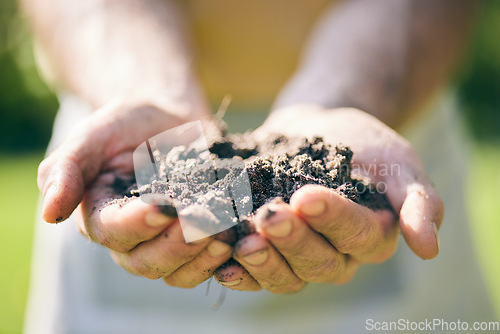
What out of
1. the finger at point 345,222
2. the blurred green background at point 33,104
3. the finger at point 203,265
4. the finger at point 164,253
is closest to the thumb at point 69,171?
the finger at point 164,253

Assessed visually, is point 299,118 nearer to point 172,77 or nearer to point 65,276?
point 172,77

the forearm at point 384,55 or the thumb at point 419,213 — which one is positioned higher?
the forearm at point 384,55

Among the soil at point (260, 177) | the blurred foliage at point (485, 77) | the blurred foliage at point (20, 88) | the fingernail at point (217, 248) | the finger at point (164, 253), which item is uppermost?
the blurred foliage at point (20, 88)

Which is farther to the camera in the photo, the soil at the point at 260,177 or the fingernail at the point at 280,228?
the soil at the point at 260,177

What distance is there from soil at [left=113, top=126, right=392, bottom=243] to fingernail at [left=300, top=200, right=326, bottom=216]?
6.4 inches

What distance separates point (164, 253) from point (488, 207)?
168 inches

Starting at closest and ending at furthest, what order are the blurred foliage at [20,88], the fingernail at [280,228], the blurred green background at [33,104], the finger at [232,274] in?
the fingernail at [280,228]
the finger at [232,274]
the blurred green background at [33,104]
the blurred foliage at [20,88]

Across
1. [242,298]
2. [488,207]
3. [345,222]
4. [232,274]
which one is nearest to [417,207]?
[345,222]

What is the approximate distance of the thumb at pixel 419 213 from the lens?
1.16 m

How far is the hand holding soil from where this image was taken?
1.03 metres

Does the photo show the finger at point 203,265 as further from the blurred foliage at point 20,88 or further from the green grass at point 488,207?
the blurred foliage at point 20,88

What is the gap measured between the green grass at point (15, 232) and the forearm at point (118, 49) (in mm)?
1958

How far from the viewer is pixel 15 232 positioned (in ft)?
14.9

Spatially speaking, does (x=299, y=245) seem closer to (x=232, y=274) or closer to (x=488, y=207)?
(x=232, y=274)
